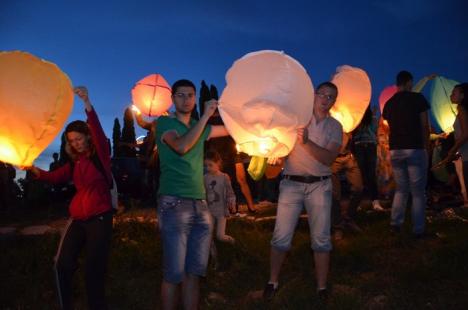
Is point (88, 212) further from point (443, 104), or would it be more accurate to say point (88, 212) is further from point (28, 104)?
point (443, 104)

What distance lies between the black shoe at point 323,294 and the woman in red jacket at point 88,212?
1.82 m

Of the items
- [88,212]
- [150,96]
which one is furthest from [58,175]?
[150,96]

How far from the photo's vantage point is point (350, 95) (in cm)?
462

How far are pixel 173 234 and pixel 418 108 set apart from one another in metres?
3.86

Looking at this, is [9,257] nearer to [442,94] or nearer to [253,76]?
[253,76]

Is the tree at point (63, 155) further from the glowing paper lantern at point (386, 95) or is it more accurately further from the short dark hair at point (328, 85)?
the glowing paper lantern at point (386, 95)

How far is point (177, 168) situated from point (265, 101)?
0.80 m

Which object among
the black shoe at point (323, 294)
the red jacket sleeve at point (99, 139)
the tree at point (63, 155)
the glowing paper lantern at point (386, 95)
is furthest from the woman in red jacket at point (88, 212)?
the glowing paper lantern at point (386, 95)

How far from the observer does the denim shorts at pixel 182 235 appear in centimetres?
326

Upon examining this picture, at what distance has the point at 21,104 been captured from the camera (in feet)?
10.8

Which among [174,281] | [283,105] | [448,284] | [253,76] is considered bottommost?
[448,284]

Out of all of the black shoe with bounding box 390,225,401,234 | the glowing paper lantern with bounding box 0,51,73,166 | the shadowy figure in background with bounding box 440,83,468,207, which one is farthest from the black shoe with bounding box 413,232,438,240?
the glowing paper lantern with bounding box 0,51,73,166

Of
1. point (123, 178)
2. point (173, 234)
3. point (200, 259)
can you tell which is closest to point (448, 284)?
point (200, 259)

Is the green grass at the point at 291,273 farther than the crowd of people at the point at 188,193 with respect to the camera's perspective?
Yes
